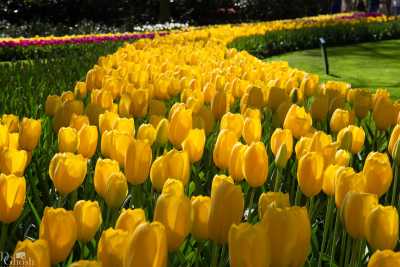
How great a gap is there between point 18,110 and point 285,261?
333 cm

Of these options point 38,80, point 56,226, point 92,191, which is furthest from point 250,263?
point 38,80

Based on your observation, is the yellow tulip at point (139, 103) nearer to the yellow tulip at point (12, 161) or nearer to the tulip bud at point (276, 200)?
the yellow tulip at point (12, 161)

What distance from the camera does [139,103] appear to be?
3.38 meters

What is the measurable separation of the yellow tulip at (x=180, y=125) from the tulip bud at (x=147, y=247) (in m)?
1.33

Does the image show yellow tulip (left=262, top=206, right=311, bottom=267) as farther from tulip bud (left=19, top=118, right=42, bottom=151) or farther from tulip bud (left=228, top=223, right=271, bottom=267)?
tulip bud (left=19, top=118, right=42, bottom=151)

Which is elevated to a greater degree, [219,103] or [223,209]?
[223,209]

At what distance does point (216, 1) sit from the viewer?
35719mm

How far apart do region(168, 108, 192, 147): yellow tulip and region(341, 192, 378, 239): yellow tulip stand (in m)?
1.05

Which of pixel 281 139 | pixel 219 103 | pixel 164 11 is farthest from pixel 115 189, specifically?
pixel 164 11

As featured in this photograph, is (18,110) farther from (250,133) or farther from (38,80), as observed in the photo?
(250,133)

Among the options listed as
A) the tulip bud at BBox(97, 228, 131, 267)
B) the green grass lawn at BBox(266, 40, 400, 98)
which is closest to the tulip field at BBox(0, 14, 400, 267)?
the tulip bud at BBox(97, 228, 131, 267)

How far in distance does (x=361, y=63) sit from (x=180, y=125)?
42.3 ft

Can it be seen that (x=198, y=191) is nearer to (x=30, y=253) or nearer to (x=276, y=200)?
(x=276, y=200)

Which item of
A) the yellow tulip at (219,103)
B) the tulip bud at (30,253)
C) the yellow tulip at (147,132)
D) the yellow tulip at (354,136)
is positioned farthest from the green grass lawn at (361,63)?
the tulip bud at (30,253)
